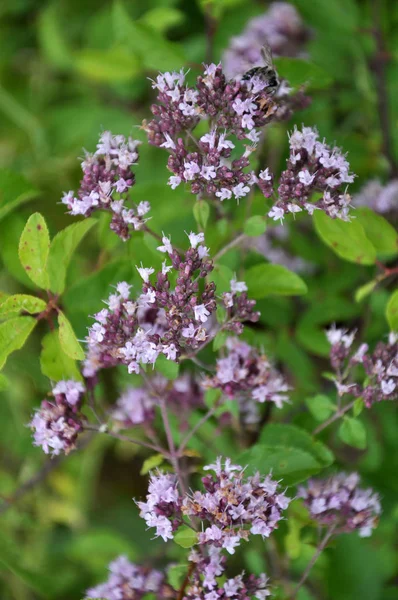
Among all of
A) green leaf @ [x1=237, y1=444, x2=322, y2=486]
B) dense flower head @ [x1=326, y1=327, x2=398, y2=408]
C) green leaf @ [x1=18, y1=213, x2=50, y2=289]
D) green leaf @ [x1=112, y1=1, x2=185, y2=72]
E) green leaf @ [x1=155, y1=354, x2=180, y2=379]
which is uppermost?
green leaf @ [x1=112, y1=1, x2=185, y2=72]

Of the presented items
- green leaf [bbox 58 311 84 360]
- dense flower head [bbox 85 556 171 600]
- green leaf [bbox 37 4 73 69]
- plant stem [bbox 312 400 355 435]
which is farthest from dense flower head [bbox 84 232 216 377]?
green leaf [bbox 37 4 73 69]

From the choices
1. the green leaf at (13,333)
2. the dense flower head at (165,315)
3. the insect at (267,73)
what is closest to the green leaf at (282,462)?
the dense flower head at (165,315)

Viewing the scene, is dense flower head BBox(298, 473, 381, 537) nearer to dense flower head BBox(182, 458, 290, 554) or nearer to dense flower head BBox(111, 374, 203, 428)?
dense flower head BBox(182, 458, 290, 554)

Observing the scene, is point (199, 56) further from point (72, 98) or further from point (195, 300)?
point (195, 300)

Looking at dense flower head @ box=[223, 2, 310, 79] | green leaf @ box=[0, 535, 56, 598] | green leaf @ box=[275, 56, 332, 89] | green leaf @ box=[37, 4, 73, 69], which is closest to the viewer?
green leaf @ box=[275, 56, 332, 89]

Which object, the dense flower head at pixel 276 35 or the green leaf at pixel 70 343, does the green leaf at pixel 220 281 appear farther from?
the dense flower head at pixel 276 35

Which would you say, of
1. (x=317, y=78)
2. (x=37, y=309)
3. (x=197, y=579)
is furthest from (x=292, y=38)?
(x=197, y=579)
